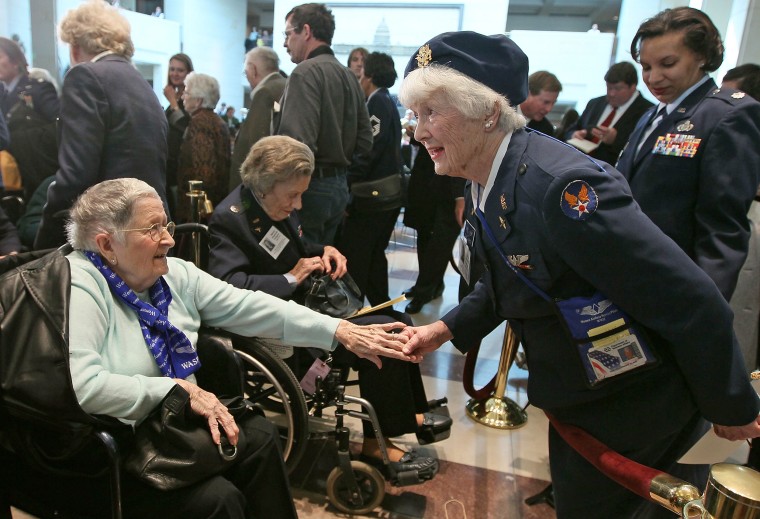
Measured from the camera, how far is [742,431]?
101 centimetres

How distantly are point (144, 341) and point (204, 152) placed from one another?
1.91 m

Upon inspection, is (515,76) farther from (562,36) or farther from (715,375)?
(562,36)

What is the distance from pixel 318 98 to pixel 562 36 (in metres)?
4.98

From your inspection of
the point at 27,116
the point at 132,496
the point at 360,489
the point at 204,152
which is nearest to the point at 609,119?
the point at 204,152

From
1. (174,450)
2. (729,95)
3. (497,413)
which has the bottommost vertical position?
(497,413)

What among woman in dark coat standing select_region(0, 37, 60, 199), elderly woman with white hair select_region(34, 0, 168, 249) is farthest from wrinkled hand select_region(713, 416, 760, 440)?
woman in dark coat standing select_region(0, 37, 60, 199)

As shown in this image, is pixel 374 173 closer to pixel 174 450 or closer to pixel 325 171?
pixel 325 171

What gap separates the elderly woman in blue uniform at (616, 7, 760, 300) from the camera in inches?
64.2

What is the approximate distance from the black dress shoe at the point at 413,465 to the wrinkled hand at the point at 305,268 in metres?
0.78

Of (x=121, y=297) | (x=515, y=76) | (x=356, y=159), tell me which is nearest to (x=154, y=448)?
(x=121, y=297)

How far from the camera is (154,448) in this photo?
4.26 feet

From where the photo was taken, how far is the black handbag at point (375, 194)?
3.31 metres

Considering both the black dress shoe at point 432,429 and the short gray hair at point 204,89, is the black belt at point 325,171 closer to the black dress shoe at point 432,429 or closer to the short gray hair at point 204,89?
the short gray hair at point 204,89

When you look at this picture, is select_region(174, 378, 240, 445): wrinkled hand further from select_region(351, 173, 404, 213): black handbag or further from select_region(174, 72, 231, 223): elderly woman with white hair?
select_region(351, 173, 404, 213): black handbag
